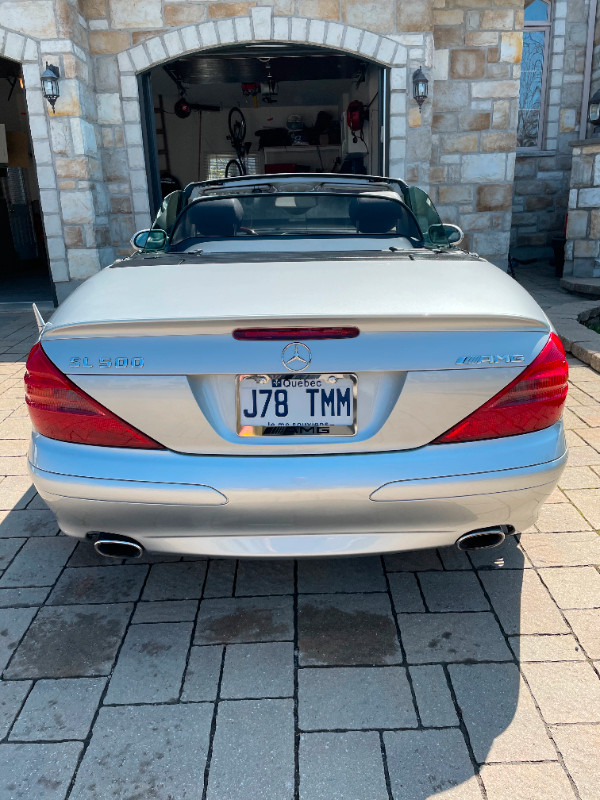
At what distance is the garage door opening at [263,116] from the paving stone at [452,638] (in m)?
9.65

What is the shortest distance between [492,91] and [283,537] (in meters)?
9.12

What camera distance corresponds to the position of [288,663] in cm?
235

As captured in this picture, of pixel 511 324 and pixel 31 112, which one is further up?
pixel 31 112

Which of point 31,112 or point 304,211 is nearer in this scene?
point 304,211

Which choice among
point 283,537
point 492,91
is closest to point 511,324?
point 283,537

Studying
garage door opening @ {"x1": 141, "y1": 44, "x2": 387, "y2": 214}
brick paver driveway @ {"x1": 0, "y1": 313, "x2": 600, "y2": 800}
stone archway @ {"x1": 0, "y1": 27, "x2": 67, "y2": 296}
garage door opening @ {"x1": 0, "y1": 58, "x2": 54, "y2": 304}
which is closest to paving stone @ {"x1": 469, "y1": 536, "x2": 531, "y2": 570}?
brick paver driveway @ {"x1": 0, "y1": 313, "x2": 600, "y2": 800}

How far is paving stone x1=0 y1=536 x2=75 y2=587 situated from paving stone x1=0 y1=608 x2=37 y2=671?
201mm

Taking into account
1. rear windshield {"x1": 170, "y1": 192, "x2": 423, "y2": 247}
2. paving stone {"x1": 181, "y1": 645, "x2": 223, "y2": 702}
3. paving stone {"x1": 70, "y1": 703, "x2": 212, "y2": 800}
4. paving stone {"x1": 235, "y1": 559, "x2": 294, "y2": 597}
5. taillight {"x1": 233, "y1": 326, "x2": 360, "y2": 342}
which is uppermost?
rear windshield {"x1": 170, "y1": 192, "x2": 423, "y2": 247}

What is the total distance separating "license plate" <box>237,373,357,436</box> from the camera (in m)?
2.10

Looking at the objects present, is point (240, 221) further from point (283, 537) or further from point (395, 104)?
point (395, 104)

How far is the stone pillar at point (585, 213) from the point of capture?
9.34 m

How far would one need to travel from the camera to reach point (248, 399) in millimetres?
2109

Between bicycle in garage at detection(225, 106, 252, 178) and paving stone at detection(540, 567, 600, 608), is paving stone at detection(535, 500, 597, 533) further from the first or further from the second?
bicycle in garage at detection(225, 106, 252, 178)

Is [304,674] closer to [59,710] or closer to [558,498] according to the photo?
[59,710]
